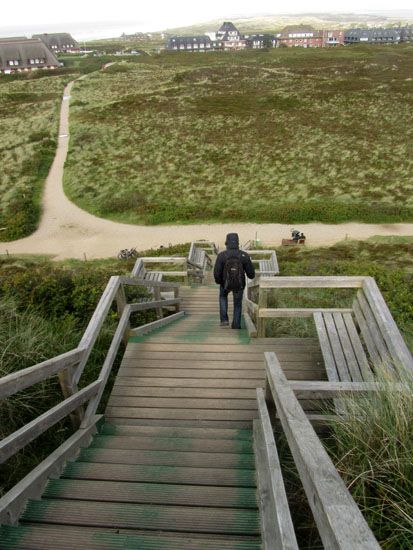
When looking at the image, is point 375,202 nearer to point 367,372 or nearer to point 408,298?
point 408,298

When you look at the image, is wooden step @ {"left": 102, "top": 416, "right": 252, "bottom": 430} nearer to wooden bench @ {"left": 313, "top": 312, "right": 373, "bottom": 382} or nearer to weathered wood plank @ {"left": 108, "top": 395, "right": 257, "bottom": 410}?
weathered wood plank @ {"left": 108, "top": 395, "right": 257, "bottom": 410}

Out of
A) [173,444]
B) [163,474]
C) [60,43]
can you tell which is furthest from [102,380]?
[60,43]

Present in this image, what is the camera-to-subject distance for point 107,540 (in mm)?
2391

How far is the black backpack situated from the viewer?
6234 millimetres

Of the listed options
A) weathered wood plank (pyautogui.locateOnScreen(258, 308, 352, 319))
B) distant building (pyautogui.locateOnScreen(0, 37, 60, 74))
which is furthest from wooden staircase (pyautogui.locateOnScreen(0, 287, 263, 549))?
distant building (pyautogui.locateOnScreen(0, 37, 60, 74))

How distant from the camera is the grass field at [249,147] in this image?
23.5 m

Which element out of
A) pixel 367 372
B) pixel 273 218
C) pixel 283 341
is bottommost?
pixel 273 218

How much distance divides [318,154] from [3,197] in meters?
22.3

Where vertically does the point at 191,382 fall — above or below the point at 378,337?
below

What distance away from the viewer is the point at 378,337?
420cm

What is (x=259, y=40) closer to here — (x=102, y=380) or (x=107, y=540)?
(x=102, y=380)

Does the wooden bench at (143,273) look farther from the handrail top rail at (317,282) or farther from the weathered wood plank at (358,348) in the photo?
the weathered wood plank at (358,348)

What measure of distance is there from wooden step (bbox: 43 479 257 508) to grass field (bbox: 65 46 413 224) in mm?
20452

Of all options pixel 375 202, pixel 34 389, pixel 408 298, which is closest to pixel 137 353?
pixel 34 389
